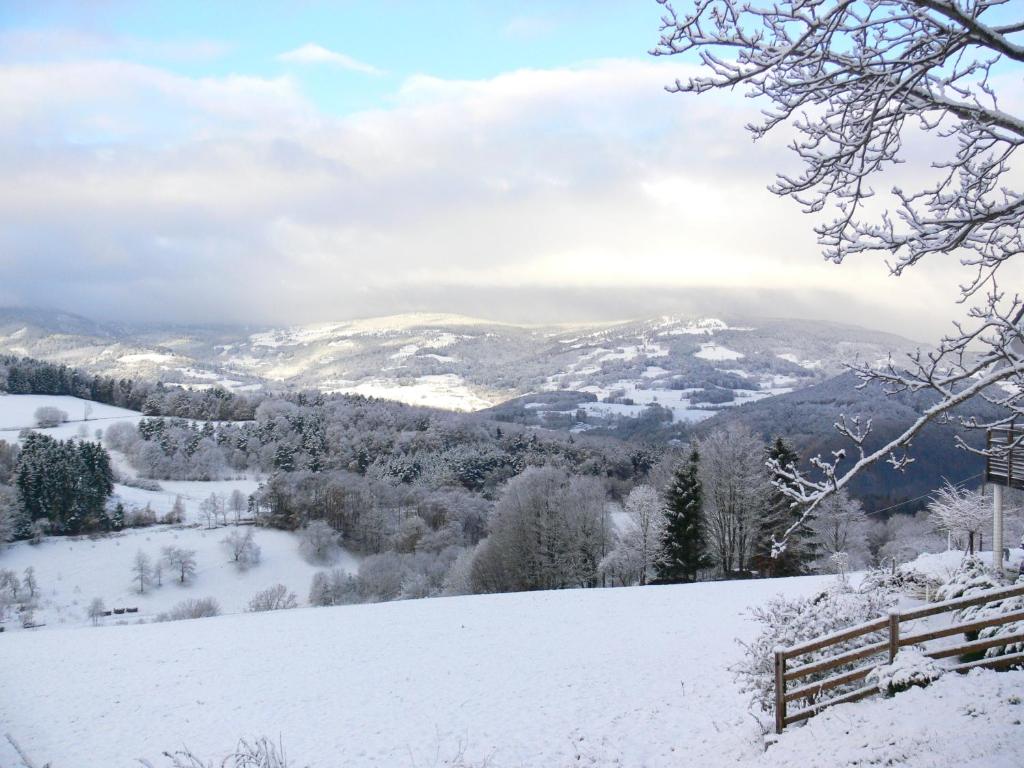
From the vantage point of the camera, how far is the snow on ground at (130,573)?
43875 mm

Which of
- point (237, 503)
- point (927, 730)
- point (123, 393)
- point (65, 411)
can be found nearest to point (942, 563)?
point (927, 730)

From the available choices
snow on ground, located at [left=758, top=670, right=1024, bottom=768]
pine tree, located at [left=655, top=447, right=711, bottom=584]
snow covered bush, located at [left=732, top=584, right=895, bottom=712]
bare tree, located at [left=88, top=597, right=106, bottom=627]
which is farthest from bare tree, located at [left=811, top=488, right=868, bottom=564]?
bare tree, located at [left=88, top=597, right=106, bottom=627]

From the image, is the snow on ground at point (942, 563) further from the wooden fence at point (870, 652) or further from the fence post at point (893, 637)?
the fence post at point (893, 637)

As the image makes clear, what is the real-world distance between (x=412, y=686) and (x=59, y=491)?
5612 cm

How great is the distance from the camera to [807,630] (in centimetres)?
909

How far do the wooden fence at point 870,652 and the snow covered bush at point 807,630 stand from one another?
0.60 feet

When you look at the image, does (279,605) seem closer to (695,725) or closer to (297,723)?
(297,723)

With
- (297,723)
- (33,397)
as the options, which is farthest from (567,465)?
(33,397)

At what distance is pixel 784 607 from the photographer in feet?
32.3

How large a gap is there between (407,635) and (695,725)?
1051cm

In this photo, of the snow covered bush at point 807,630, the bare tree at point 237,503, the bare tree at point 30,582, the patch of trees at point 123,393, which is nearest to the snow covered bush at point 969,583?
the snow covered bush at point 807,630

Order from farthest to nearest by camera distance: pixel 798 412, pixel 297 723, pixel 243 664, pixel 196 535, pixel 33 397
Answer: pixel 33 397
pixel 798 412
pixel 196 535
pixel 243 664
pixel 297 723

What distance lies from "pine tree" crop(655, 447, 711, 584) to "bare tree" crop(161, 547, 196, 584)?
125 feet

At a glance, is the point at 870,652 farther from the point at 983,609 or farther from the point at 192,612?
the point at 192,612
